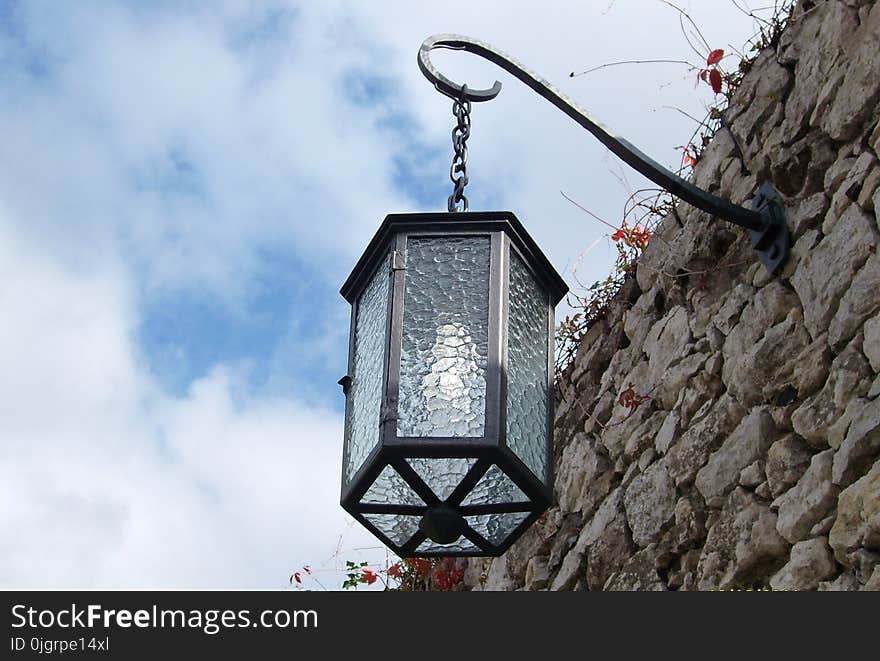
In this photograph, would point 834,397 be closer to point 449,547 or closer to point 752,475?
point 752,475

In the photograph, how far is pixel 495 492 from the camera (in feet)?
10.3

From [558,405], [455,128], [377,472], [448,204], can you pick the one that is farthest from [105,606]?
[558,405]

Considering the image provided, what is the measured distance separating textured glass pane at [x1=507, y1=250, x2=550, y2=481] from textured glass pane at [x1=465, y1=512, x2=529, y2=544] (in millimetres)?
136

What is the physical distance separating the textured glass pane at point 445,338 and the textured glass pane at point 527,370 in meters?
0.09

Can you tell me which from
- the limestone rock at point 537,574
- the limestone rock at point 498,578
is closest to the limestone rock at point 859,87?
the limestone rock at point 537,574

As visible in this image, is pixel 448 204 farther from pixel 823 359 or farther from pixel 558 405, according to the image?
pixel 558 405

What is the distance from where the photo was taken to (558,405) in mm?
5211

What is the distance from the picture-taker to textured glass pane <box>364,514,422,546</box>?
10.6 feet

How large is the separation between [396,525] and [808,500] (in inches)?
38.2

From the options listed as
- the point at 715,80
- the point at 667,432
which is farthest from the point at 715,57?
the point at 667,432

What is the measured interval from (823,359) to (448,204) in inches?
38.8

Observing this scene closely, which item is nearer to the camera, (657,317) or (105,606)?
(105,606)

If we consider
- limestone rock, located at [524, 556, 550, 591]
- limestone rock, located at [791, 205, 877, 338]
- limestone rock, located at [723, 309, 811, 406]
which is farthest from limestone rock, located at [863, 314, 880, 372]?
limestone rock, located at [524, 556, 550, 591]

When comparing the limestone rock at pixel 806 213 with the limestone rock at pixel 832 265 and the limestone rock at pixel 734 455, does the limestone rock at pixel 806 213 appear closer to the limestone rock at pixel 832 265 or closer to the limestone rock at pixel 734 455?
the limestone rock at pixel 832 265
